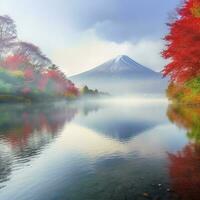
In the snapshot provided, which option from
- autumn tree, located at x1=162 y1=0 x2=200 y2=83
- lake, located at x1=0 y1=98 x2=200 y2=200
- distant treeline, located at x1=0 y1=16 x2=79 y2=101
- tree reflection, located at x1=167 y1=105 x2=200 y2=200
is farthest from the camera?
distant treeline, located at x1=0 y1=16 x2=79 y2=101

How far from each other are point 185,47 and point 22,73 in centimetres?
7290

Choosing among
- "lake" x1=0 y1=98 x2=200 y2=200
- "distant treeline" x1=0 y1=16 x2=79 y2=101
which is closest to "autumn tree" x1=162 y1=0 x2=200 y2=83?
"lake" x1=0 y1=98 x2=200 y2=200

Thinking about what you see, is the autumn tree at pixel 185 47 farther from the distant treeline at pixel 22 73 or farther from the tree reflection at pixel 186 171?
the distant treeline at pixel 22 73

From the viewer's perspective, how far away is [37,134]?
29828mm

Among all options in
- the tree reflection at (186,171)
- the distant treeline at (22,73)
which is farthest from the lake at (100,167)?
the distant treeline at (22,73)

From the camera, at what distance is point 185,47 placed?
66.8 feet

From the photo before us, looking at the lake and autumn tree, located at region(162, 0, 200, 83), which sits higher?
autumn tree, located at region(162, 0, 200, 83)

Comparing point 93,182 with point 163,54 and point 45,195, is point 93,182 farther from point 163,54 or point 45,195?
point 163,54

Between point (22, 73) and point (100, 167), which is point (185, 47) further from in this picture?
point (22, 73)

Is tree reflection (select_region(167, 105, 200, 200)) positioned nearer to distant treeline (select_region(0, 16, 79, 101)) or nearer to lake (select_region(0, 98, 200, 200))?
lake (select_region(0, 98, 200, 200))

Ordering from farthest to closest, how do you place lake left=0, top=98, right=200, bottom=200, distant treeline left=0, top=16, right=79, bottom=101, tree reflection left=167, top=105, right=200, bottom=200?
distant treeline left=0, top=16, right=79, bottom=101, lake left=0, top=98, right=200, bottom=200, tree reflection left=167, top=105, right=200, bottom=200

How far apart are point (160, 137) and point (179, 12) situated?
10.3 meters

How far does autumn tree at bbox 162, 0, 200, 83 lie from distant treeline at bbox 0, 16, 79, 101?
6347 centimetres

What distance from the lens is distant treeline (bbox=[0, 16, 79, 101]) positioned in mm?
83812
